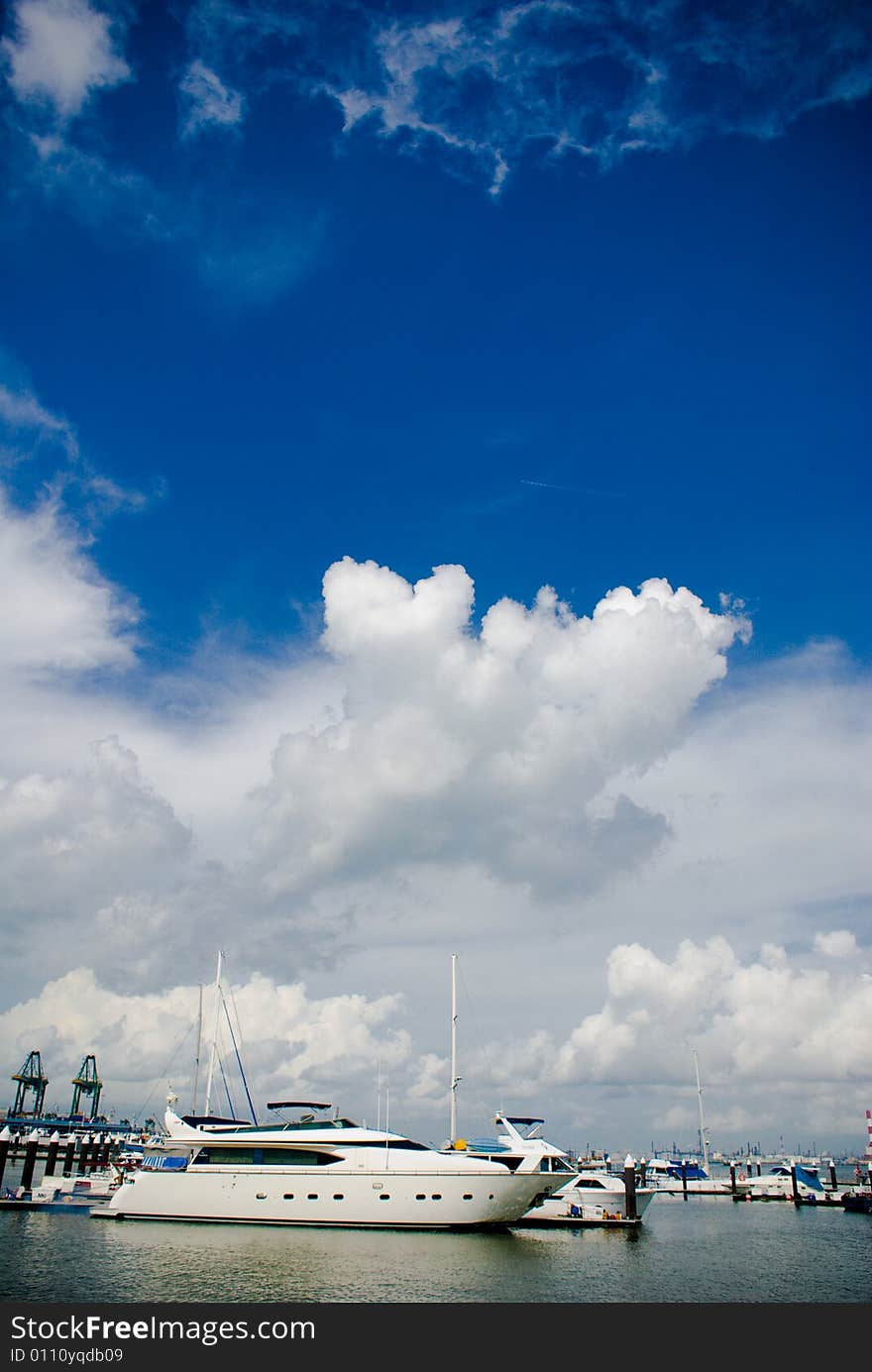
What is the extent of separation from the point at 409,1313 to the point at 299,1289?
6.30 meters

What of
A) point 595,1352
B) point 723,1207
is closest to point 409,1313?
point 595,1352

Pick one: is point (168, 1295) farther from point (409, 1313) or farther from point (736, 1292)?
point (736, 1292)

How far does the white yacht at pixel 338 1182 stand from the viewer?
5153cm

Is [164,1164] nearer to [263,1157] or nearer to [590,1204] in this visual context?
[263,1157]

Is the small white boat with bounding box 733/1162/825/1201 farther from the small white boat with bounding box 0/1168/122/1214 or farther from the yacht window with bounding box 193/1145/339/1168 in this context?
the small white boat with bounding box 0/1168/122/1214

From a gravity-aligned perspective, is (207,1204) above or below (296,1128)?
below

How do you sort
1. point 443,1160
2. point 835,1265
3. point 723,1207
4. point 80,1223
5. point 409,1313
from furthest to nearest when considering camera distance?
point 723,1207
point 80,1223
point 443,1160
point 835,1265
point 409,1313

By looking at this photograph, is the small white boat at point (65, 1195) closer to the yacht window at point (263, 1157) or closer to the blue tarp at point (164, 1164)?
the blue tarp at point (164, 1164)

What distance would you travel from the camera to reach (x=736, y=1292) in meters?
37.1

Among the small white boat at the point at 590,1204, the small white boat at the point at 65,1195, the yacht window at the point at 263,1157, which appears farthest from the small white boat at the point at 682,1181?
the yacht window at the point at 263,1157

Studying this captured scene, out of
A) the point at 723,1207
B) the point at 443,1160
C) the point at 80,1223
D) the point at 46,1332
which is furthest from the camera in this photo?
the point at 723,1207

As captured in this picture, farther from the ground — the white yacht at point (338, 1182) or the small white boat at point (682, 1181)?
the white yacht at point (338, 1182)

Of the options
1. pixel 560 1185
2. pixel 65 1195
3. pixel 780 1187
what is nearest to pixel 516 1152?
pixel 560 1185

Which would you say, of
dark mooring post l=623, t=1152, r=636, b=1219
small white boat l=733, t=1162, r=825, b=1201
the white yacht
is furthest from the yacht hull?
small white boat l=733, t=1162, r=825, b=1201
